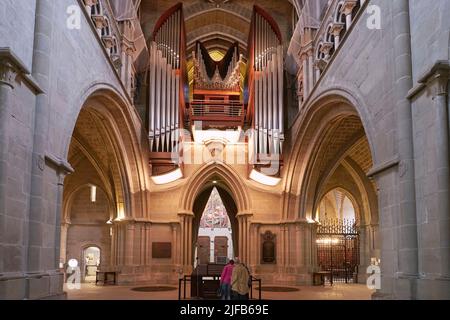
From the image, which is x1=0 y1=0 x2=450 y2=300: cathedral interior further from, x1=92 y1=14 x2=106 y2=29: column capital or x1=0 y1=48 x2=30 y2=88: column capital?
x1=92 y1=14 x2=106 y2=29: column capital

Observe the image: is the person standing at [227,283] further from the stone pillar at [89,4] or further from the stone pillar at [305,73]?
the stone pillar at [305,73]

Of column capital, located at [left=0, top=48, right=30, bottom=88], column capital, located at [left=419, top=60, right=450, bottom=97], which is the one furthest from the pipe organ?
column capital, located at [left=0, top=48, right=30, bottom=88]

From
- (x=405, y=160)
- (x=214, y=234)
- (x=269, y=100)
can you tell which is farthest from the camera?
(x=214, y=234)

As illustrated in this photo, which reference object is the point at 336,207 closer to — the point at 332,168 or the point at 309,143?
the point at 332,168

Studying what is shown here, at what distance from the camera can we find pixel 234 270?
28.3 feet

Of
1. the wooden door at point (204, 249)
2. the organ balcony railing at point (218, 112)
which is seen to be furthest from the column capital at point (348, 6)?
the wooden door at point (204, 249)

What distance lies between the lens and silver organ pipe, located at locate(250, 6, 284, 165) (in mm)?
15875

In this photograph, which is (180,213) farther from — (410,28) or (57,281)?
(410,28)

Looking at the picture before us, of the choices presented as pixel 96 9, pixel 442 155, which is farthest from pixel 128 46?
pixel 442 155

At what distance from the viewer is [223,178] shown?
17.3 metres

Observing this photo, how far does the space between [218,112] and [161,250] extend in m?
5.12

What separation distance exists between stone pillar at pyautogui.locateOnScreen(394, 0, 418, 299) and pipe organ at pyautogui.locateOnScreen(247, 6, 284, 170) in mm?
7946

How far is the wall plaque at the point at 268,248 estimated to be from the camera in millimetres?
16656

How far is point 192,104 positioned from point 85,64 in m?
8.11
